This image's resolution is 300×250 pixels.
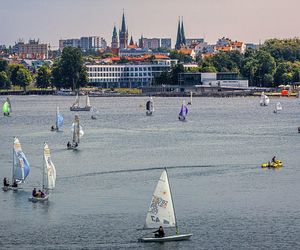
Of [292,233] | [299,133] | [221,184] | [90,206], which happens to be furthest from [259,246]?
[299,133]

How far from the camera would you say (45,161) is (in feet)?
205

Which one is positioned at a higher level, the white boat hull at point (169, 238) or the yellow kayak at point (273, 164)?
the yellow kayak at point (273, 164)

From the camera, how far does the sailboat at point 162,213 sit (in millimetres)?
48312

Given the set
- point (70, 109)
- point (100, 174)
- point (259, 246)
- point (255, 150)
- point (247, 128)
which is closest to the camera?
point (259, 246)

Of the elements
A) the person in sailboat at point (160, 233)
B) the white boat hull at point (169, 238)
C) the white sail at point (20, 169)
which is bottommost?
the white boat hull at point (169, 238)

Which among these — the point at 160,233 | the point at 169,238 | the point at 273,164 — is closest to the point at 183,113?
the point at 273,164

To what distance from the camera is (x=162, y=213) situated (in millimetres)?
48906

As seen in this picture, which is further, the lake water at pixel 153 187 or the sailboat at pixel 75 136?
the sailboat at pixel 75 136

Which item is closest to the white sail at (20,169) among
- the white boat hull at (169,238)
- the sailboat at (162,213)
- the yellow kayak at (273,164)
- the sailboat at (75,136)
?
the sailboat at (162,213)

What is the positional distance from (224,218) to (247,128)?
65.2 meters

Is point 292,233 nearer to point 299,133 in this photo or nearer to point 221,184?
point 221,184

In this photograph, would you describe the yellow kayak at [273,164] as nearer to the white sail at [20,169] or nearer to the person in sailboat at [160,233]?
the white sail at [20,169]

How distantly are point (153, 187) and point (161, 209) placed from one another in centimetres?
1569

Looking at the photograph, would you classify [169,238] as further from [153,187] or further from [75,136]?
[75,136]
